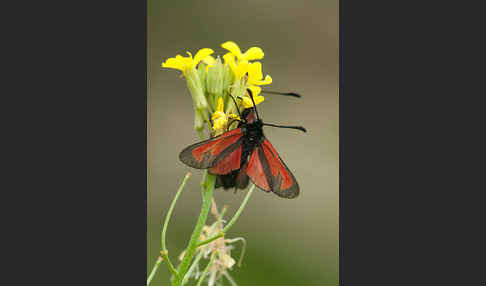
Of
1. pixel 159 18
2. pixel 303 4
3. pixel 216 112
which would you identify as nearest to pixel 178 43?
pixel 159 18

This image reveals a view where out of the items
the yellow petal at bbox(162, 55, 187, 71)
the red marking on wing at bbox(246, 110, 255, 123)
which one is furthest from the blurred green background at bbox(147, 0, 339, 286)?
the red marking on wing at bbox(246, 110, 255, 123)

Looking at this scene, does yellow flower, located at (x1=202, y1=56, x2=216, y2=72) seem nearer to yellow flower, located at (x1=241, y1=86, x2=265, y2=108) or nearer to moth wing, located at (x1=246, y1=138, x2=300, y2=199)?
yellow flower, located at (x1=241, y1=86, x2=265, y2=108)

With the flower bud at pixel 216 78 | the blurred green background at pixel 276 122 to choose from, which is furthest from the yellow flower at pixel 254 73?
the blurred green background at pixel 276 122

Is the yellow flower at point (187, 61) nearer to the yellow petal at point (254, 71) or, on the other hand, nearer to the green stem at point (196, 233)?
the yellow petal at point (254, 71)

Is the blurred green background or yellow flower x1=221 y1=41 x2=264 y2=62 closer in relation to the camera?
yellow flower x1=221 y1=41 x2=264 y2=62

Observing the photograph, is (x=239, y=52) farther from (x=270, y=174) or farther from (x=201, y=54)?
(x=270, y=174)

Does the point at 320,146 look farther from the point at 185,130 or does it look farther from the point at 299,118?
the point at 185,130
